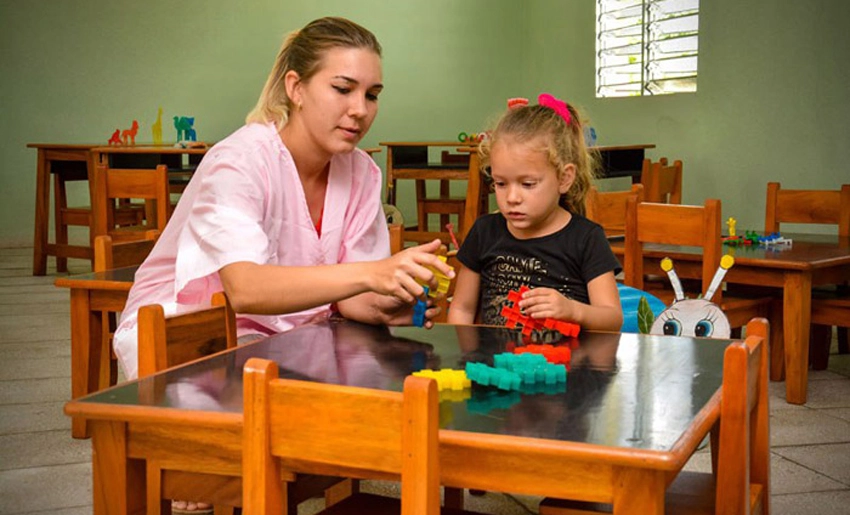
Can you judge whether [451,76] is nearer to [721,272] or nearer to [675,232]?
[675,232]

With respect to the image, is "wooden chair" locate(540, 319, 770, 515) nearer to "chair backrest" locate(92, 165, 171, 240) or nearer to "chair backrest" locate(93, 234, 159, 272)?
"chair backrest" locate(93, 234, 159, 272)

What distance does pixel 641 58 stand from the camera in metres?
8.88

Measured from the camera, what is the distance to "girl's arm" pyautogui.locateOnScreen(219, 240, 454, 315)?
1.89m

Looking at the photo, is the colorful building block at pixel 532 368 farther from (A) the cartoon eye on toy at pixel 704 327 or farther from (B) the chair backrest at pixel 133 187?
(B) the chair backrest at pixel 133 187

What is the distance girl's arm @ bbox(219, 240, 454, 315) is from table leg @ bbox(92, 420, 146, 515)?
22.3 inches

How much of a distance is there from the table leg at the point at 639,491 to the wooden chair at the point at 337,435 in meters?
0.22

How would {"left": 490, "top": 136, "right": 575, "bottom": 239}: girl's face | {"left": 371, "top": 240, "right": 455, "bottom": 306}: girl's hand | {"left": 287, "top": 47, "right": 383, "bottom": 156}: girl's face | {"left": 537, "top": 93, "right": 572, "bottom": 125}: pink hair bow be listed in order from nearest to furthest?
{"left": 371, "top": 240, "right": 455, "bottom": 306}: girl's hand → {"left": 287, "top": 47, "right": 383, "bottom": 156}: girl's face → {"left": 490, "top": 136, "right": 575, "bottom": 239}: girl's face → {"left": 537, "top": 93, "right": 572, "bottom": 125}: pink hair bow

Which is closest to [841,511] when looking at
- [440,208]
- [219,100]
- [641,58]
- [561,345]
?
[561,345]

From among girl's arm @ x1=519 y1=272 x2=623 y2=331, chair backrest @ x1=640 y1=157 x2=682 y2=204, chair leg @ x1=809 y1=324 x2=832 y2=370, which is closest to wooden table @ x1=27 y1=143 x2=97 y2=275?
chair backrest @ x1=640 y1=157 x2=682 y2=204

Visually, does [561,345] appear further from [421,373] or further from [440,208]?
[440,208]

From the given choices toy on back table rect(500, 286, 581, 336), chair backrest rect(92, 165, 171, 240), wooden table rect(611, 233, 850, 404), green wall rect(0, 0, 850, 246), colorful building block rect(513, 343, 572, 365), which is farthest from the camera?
green wall rect(0, 0, 850, 246)

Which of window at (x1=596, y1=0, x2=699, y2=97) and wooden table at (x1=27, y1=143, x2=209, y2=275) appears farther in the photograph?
window at (x1=596, y1=0, x2=699, y2=97)

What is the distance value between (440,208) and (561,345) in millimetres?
6549

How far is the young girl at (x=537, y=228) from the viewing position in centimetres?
249
